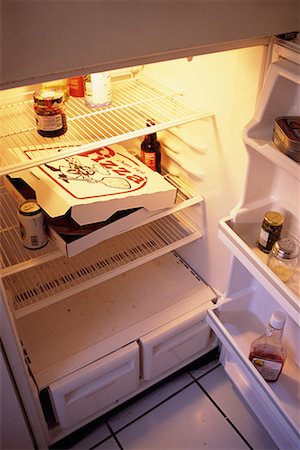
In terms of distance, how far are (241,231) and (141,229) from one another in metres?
0.56

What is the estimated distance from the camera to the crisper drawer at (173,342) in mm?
1338

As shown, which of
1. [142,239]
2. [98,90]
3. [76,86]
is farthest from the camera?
[142,239]

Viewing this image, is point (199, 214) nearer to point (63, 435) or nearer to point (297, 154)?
point (297, 154)

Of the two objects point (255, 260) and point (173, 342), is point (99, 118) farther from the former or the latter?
point (173, 342)

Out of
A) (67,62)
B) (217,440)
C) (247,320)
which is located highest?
(67,62)

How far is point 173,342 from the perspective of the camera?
55.9 inches

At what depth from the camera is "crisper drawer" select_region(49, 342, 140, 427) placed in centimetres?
121

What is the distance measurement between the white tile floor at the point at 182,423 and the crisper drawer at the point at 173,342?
0.14 meters

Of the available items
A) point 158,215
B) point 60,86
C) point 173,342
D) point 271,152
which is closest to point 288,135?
point 271,152

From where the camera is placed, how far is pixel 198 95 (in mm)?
1199

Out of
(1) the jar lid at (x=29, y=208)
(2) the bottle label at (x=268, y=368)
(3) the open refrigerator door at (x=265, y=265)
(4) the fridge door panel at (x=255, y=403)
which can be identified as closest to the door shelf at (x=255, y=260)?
(3) the open refrigerator door at (x=265, y=265)

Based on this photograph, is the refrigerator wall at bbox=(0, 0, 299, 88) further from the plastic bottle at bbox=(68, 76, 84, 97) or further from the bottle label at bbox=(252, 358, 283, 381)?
the bottle label at bbox=(252, 358, 283, 381)

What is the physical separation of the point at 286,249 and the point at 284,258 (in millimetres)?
21

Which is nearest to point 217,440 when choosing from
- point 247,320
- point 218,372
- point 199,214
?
point 218,372
